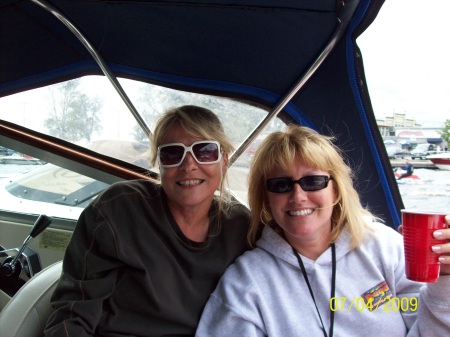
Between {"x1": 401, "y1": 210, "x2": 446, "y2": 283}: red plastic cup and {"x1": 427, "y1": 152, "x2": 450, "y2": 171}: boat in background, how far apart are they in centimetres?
138

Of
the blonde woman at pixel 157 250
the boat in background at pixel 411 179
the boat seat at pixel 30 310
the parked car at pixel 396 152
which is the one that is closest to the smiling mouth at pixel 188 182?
the blonde woman at pixel 157 250

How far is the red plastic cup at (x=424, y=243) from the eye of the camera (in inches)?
47.3

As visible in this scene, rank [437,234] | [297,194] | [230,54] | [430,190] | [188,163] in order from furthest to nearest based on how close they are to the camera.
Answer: [430,190], [230,54], [188,163], [297,194], [437,234]

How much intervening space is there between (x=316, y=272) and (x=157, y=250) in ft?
1.94

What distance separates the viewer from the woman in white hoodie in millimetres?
1456

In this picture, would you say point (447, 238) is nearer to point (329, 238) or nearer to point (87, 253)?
point (329, 238)

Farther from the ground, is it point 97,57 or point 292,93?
point 97,57

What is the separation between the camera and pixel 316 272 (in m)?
1.54

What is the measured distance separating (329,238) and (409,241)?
1.40 ft

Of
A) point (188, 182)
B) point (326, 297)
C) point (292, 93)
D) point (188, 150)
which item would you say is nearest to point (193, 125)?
point (188, 150)

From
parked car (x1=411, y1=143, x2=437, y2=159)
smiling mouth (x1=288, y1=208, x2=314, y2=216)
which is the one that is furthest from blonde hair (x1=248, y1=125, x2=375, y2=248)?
parked car (x1=411, y1=143, x2=437, y2=159)

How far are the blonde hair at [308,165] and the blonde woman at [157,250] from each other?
5.8 inches

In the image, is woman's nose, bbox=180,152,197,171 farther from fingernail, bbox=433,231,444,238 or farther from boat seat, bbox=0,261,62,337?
fingernail, bbox=433,231,444,238

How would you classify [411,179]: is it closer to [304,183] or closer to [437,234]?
[304,183]
